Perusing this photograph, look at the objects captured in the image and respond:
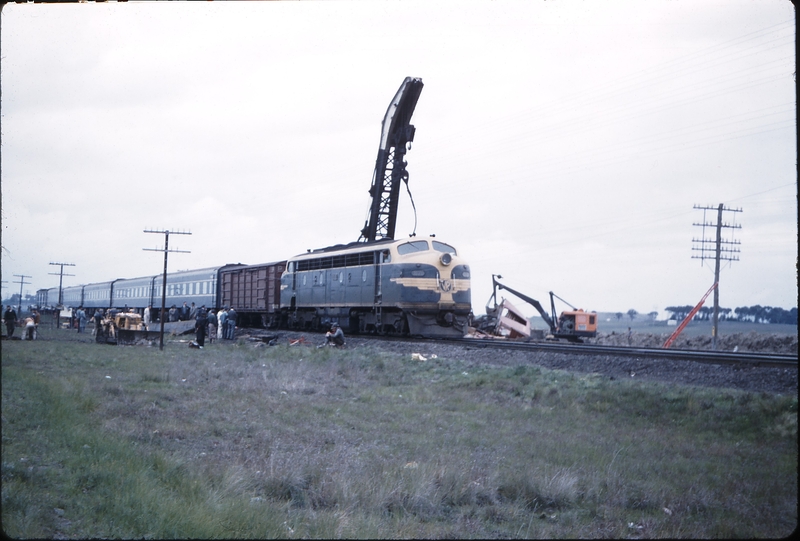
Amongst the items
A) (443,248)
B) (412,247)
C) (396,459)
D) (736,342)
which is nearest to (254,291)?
(412,247)

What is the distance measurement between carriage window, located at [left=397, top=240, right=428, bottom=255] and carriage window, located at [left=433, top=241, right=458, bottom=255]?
1.37ft

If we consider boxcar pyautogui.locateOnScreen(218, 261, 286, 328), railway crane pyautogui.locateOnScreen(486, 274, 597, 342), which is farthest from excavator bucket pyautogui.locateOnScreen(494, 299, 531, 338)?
boxcar pyautogui.locateOnScreen(218, 261, 286, 328)

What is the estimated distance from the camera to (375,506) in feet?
24.1

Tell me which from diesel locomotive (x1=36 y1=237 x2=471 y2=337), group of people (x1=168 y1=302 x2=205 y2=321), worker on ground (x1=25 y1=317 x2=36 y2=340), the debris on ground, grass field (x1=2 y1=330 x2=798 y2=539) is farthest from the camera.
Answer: group of people (x1=168 y1=302 x2=205 y2=321)

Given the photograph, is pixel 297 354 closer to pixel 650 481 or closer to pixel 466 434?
pixel 466 434

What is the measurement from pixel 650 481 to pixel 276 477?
4.90 m

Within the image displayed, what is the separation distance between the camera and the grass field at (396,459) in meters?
6.71

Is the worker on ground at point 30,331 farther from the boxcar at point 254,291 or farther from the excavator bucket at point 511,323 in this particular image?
the excavator bucket at point 511,323

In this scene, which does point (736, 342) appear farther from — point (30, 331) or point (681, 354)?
point (30, 331)

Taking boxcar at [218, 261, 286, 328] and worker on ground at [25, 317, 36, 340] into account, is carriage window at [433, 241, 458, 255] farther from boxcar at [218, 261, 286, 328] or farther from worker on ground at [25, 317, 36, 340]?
worker on ground at [25, 317, 36, 340]

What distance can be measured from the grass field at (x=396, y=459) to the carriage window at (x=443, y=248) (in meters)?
9.24

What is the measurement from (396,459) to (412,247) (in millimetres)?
14842

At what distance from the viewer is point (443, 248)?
24.4m

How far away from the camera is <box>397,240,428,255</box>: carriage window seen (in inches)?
926
